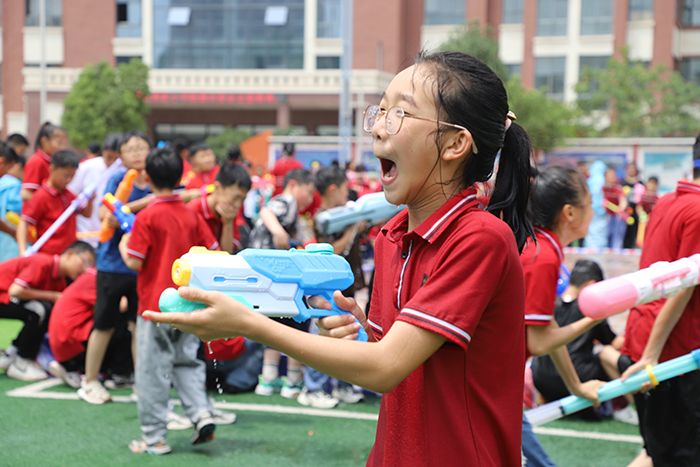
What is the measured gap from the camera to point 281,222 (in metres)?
5.40

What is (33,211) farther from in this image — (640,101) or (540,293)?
(640,101)

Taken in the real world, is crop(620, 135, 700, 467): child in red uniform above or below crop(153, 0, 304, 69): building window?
below

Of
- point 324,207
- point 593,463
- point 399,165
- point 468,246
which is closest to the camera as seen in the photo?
point 468,246

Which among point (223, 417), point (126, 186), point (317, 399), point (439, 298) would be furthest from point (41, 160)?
point (439, 298)

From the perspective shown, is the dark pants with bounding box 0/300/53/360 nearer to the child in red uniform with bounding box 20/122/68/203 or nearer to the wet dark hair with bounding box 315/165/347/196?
the child in red uniform with bounding box 20/122/68/203

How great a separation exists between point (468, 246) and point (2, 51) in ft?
161

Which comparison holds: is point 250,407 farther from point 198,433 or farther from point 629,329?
point 629,329

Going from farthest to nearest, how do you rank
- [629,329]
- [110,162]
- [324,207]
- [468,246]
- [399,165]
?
[110,162]
[324,207]
[629,329]
[399,165]
[468,246]

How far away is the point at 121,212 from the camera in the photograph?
491 centimetres

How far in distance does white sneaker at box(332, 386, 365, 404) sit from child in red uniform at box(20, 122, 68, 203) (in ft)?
12.6

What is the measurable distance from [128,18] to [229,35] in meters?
6.31

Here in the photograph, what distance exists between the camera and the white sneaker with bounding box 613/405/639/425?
5.11 metres

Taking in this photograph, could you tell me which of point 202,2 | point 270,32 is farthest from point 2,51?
point 270,32

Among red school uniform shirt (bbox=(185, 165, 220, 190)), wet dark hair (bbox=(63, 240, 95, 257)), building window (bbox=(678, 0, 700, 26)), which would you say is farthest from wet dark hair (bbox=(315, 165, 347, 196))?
building window (bbox=(678, 0, 700, 26))
